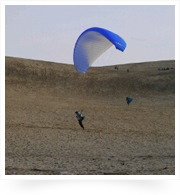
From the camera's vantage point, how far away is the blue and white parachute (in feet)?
46.9

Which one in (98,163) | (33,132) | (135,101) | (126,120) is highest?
(135,101)

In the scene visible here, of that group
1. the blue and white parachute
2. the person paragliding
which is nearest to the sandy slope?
the person paragliding

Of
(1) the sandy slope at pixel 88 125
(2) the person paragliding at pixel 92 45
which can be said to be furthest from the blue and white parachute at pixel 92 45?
(1) the sandy slope at pixel 88 125

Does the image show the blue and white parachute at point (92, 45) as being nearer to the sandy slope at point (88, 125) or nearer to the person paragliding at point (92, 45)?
the person paragliding at point (92, 45)

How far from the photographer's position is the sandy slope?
11.0 m

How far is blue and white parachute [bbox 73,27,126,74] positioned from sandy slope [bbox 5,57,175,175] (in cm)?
311

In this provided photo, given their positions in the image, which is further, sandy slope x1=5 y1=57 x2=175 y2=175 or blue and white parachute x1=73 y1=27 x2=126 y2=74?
blue and white parachute x1=73 y1=27 x2=126 y2=74

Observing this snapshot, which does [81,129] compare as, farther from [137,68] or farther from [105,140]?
[137,68]

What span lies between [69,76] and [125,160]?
3177 cm

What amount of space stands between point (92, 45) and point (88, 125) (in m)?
4.75

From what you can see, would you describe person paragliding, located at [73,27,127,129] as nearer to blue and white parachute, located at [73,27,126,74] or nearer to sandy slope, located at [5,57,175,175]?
blue and white parachute, located at [73,27,126,74]

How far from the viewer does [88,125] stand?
19.5 metres

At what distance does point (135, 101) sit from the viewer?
33.6m
